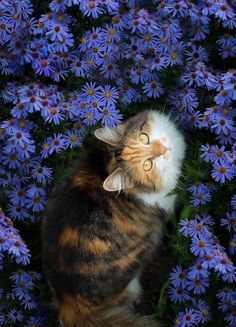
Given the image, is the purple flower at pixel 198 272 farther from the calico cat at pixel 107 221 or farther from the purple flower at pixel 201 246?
the calico cat at pixel 107 221

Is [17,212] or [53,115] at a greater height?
[53,115]

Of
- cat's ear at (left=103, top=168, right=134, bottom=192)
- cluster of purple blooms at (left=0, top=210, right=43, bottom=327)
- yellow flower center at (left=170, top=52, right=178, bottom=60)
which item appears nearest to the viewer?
cat's ear at (left=103, top=168, right=134, bottom=192)

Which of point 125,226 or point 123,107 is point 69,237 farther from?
point 123,107

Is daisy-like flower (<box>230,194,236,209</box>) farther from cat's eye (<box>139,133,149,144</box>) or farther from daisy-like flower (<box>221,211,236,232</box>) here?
cat's eye (<box>139,133,149,144</box>)

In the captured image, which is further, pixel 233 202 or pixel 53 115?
pixel 53 115

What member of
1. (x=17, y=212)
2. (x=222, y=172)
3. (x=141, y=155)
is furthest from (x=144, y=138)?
(x=17, y=212)

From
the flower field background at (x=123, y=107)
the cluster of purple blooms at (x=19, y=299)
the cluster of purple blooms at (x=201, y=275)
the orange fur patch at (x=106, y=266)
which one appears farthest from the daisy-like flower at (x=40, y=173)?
the cluster of purple blooms at (x=201, y=275)

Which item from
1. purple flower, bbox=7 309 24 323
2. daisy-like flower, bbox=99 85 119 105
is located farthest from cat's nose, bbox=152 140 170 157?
purple flower, bbox=7 309 24 323

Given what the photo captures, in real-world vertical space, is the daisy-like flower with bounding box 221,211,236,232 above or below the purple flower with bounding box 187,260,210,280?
above
